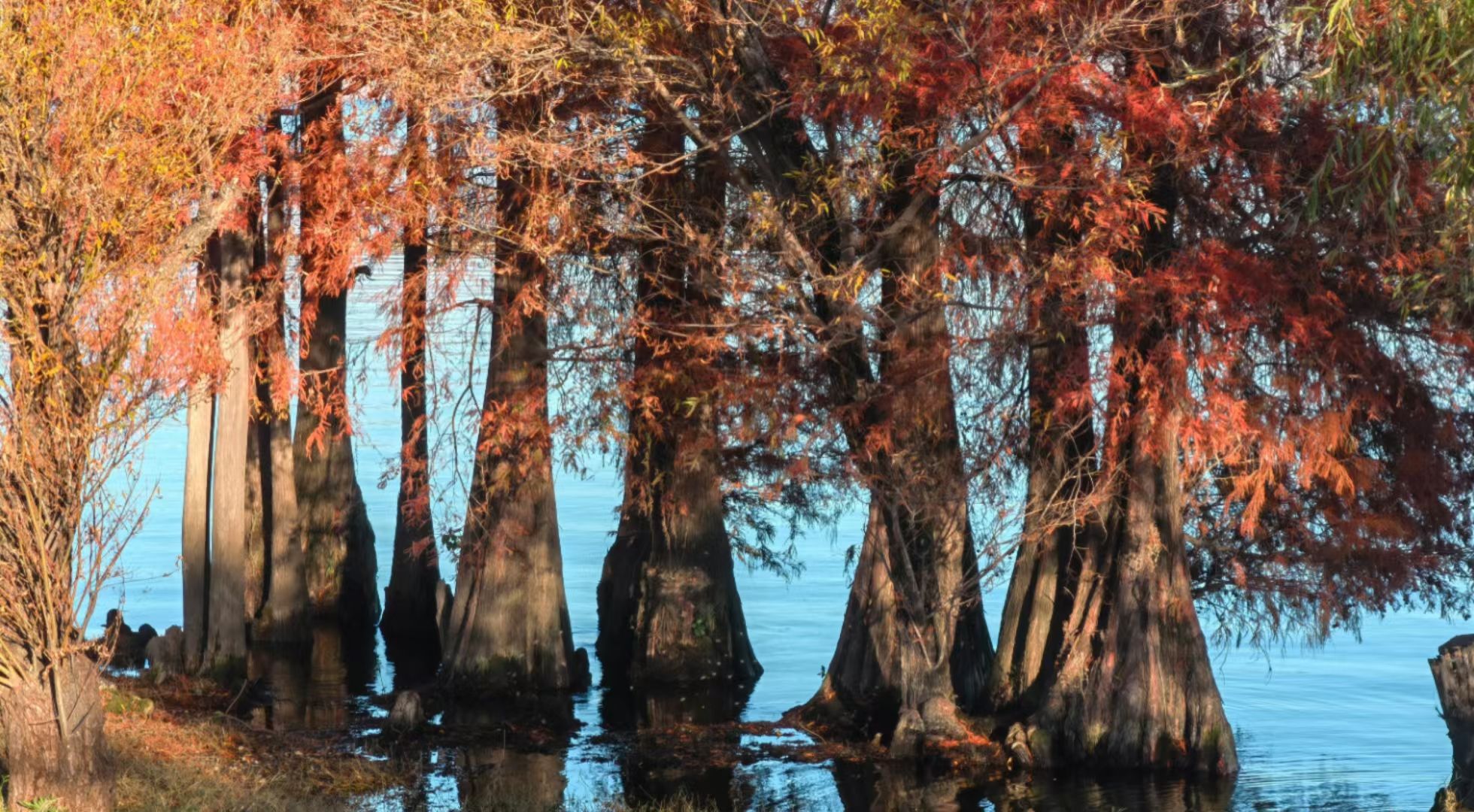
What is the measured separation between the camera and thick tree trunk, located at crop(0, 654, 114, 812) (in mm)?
11430

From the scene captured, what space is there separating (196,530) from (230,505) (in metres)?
0.51

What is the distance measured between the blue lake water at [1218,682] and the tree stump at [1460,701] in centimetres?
471

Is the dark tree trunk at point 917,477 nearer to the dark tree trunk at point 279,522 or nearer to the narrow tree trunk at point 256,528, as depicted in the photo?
the dark tree trunk at point 279,522

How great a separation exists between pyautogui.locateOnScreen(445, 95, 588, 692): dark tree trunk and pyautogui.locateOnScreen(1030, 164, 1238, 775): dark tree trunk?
6796 mm

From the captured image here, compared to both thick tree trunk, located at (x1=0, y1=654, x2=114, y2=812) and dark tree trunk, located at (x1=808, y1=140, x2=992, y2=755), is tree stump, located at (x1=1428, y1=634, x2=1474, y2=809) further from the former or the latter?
thick tree trunk, located at (x1=0, y1=654, x2=114, y2=812)

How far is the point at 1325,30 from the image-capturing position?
37.4 ft

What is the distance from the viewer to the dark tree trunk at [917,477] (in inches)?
650

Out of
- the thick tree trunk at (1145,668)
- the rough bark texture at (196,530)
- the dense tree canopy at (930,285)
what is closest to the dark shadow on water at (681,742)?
the dense tree canopy at (930,285)

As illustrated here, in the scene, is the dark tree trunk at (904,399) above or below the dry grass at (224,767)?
above

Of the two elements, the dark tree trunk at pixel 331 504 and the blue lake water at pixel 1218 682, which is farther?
the dark tree trunk at pixel 331 504

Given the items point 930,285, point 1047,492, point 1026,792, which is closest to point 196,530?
point 930,285

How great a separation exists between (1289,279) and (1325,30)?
4829mm

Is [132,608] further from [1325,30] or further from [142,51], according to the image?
[1325,30]

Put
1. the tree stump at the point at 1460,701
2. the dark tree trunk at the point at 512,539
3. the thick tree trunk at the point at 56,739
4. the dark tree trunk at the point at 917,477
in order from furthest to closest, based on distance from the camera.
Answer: the dark tree trunk at the point at 512,539 → the dark tree trunk at the point at 917,477 → the thick tree trunk at the point at 56,739 → the tree stump at the point at 1460,701
